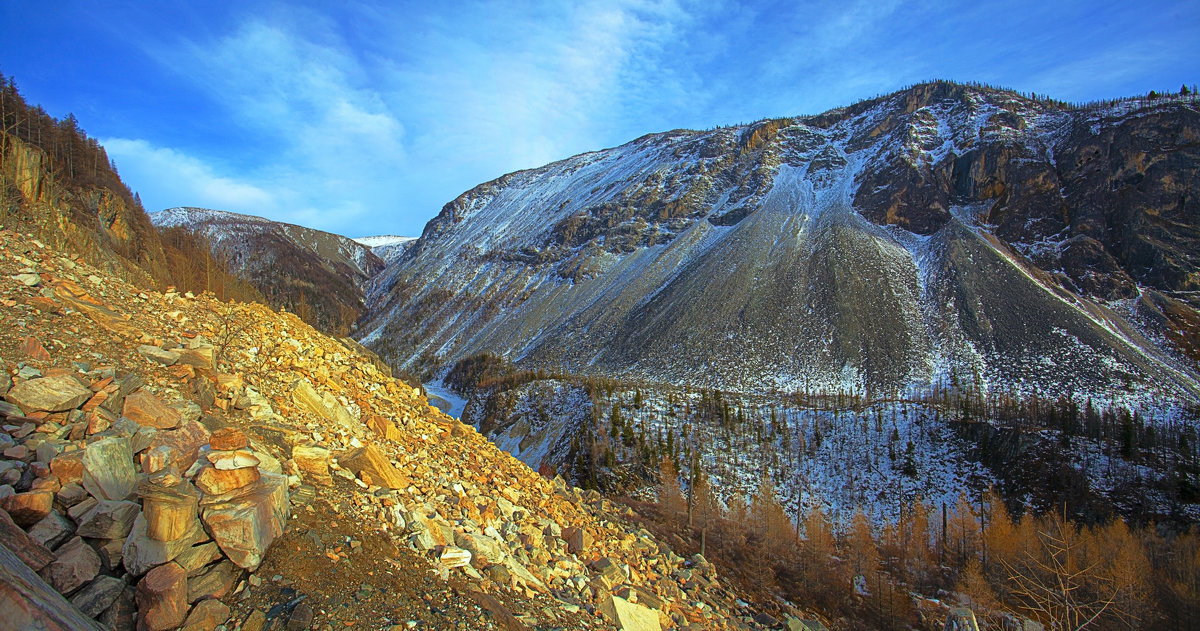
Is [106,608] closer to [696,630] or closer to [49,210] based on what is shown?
[696,630]

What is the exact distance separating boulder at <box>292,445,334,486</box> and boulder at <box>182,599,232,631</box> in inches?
94.9

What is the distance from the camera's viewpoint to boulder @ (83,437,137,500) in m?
5.79

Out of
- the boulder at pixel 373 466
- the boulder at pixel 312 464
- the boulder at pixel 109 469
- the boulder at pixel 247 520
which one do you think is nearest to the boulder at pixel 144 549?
the boulder at pixel 247 520

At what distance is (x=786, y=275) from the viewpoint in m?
101

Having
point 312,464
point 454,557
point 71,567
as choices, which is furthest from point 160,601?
point 454,557

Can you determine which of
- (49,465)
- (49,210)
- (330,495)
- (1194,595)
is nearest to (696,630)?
(330,495)

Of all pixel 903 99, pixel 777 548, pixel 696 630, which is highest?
pixel 903 99

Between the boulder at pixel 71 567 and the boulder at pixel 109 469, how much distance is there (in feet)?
2.40

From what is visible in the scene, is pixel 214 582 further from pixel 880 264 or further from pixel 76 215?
pixel 880 264

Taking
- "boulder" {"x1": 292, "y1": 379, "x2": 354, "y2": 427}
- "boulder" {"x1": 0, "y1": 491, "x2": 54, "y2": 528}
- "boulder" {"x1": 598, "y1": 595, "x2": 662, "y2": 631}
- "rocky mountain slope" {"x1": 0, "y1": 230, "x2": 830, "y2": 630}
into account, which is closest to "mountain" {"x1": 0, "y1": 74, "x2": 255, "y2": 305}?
"rocky mountain slope" {"x1": 0, "y1": 230, "x2": 830, "y2": 630}

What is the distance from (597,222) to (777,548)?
127 m

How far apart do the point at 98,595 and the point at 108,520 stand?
74 centimetres

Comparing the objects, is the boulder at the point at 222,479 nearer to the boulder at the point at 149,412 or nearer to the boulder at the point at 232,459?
the boulder at the point at 232,459

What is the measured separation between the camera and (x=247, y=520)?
603 centimetres
